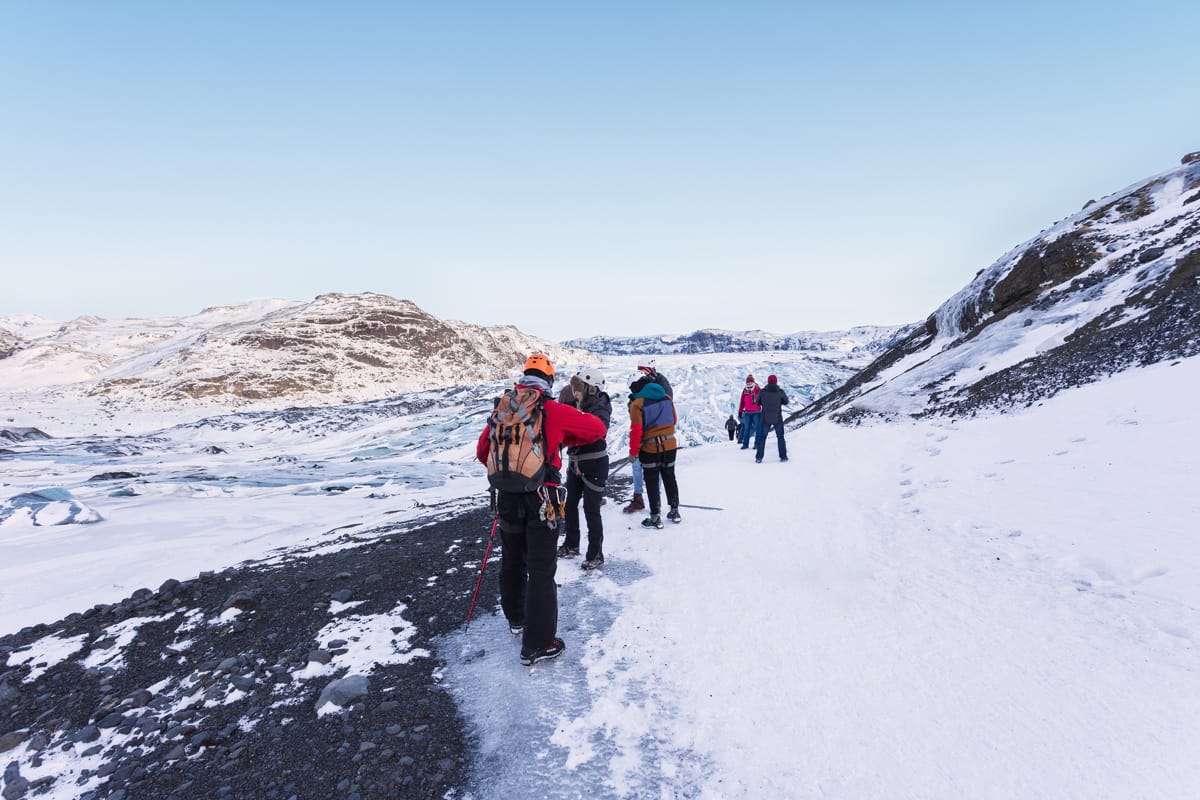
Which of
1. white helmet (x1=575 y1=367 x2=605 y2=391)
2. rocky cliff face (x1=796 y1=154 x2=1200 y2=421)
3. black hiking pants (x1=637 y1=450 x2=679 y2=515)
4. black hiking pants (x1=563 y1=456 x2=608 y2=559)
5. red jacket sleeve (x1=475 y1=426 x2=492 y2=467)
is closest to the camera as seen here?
red jacket sleeve (x1=475 y1=426 x2=492 y2=467)

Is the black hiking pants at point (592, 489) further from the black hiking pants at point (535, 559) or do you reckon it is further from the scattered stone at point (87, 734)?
the scattered stone at point (87, 734)

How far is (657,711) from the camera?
359cm

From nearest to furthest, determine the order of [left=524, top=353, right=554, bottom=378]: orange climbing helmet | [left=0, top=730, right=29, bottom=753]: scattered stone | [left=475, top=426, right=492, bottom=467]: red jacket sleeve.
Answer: [left=0, top=730, right=29, bottom=753]: scattered stone < [left=475, top=426, right=492, bottom=467]: red jacket sleeve < [left=524, top=353, right=554, bottom=378]: orange climbing helmet

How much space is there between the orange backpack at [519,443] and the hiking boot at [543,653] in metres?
1.34

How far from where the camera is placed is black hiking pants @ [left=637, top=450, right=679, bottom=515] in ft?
25.4

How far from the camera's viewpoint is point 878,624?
4.52 metres

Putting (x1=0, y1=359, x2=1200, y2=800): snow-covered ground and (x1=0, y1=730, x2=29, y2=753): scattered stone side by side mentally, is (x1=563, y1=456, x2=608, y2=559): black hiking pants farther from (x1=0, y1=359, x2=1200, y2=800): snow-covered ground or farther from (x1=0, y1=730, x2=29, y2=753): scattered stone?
(x1=0, y1=730, x2=29, y2=753): scattered stone

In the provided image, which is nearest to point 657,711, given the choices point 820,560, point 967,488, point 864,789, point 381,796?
point 864,789

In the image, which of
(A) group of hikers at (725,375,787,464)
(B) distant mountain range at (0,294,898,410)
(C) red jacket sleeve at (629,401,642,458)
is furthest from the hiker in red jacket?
(B) distant mountain range at (0,294,898,410)

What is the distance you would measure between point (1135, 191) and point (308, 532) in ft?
110

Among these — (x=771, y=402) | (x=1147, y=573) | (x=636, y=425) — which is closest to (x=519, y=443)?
(x=636, y=425)

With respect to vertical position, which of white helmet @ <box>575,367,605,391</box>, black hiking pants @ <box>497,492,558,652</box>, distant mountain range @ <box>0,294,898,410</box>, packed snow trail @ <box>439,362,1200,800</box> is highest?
distant mountain range @ <box>0,294,898,410</box>

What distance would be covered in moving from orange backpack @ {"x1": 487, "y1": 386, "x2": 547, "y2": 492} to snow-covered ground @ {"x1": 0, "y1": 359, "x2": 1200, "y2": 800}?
1.55 meters

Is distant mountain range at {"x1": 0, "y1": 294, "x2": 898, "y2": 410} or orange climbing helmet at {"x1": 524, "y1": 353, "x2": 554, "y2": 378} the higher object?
distant mountain range at {"x1": 0, "y1": 294, "x2": 898, "y2": 410}
